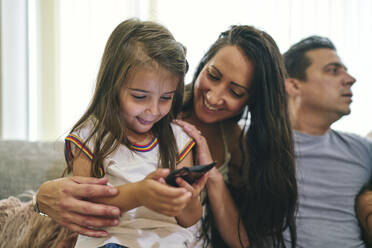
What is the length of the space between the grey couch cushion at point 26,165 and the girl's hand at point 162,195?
0.86 m

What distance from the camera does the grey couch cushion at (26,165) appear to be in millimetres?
1406

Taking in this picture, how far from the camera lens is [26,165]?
1.43 m

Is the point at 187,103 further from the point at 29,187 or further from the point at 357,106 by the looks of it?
the point at 357,106

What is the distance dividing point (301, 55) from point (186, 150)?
3.16 ft

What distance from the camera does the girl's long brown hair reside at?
0.92 m

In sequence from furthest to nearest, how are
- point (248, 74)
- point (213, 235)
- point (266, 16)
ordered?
point (266, 16)
point (213, 235)
point (248, 74)

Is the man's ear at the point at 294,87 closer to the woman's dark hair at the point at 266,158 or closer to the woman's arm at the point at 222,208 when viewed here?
the woman's dark hair at the point at 266,158

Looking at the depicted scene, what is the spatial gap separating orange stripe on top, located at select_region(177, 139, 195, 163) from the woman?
39 millimetres

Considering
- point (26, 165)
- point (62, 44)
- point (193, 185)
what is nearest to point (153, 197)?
point (193, 185)

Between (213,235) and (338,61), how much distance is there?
1086 millimetres

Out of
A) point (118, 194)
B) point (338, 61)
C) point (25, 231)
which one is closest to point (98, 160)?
point (118, 194)

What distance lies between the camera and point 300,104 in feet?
5.49

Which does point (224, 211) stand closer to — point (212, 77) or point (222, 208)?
point (222, 208)

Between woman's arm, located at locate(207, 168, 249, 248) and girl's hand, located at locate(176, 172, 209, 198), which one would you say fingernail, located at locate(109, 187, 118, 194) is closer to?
girl's hand, located at locate(176, 172, 209, 198)
